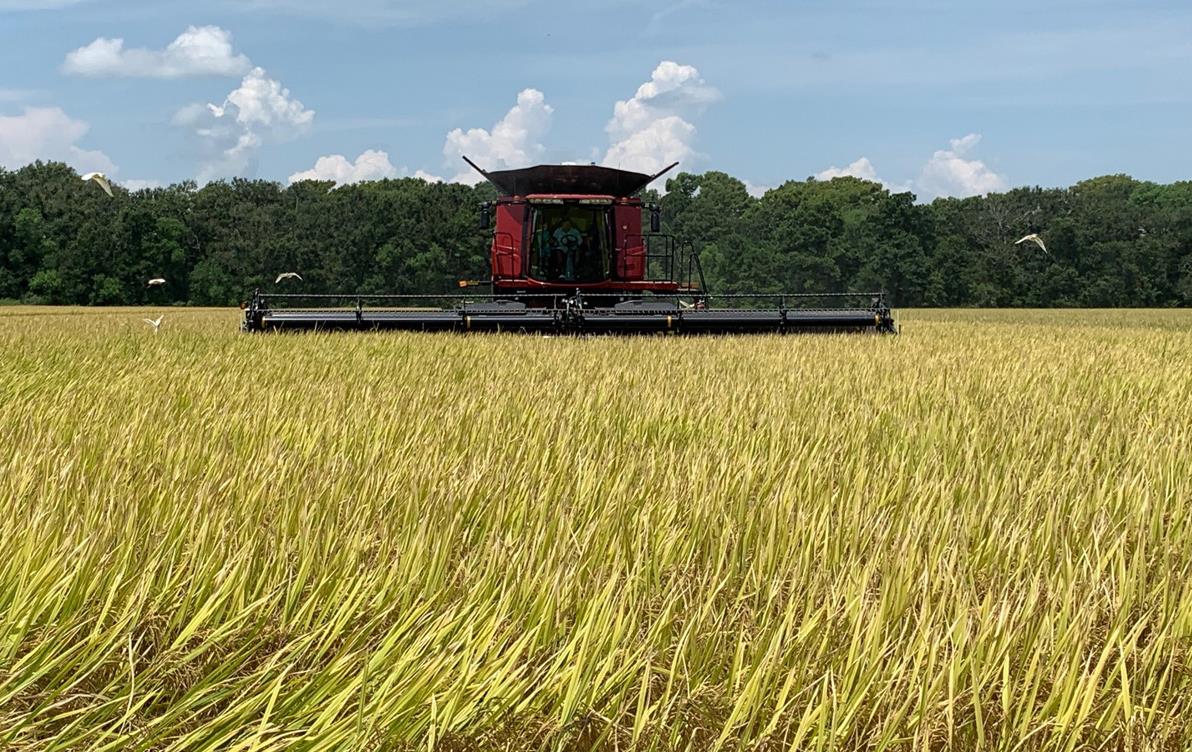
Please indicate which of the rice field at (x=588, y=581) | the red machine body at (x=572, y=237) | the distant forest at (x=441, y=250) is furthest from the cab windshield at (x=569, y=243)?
the distant forest at (x=441, y=250)

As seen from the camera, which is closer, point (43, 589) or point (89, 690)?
point (89, 690)

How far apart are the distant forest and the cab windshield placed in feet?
120

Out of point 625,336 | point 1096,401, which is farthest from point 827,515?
point 625,336

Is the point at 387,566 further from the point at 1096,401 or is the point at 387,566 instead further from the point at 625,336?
the point at 625,336

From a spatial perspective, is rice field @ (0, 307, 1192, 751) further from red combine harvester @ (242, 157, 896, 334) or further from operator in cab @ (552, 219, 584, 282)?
operator in cab @ (552, 219, 584, 282)

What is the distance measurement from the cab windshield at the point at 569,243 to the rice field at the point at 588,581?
9.33 meters

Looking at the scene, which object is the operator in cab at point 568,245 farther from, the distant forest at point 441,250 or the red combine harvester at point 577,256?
the distant forest at point 441,250

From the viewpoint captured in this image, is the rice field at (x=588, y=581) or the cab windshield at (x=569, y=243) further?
the cab windshield at (x=569, y=243)

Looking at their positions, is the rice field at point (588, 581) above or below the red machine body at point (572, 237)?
below

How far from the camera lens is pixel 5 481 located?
3299 millimetres

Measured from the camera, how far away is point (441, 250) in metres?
52.2

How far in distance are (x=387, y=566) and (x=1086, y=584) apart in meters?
1.56

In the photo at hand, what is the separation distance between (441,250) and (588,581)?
5104cm

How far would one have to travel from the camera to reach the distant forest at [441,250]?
51.8m
